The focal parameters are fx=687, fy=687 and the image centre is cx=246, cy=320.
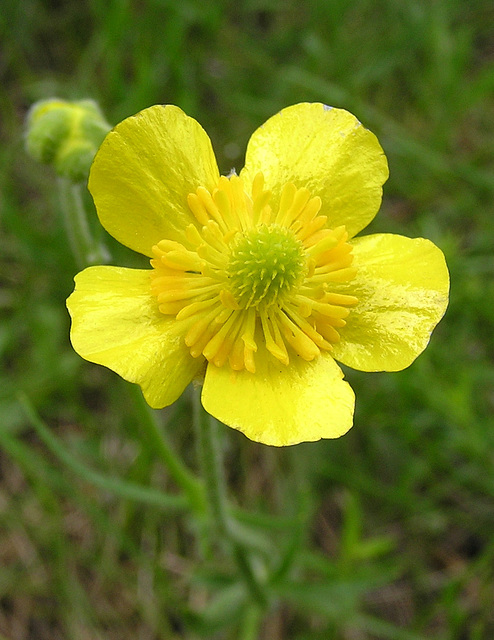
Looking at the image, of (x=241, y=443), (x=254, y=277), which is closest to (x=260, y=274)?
(x=254, y=277)

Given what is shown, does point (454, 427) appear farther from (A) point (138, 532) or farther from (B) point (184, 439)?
(A) point (138, 532)

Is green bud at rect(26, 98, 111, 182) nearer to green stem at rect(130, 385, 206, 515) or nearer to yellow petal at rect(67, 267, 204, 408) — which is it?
yellow petal at rect(67, 267, 204, 408)

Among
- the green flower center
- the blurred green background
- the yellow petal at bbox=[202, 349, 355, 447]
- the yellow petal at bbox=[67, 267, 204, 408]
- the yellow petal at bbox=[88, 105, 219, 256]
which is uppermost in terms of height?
the yellow petal at bbox=[88, 105, 219, 256]

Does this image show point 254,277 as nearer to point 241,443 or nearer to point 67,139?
point 67,139

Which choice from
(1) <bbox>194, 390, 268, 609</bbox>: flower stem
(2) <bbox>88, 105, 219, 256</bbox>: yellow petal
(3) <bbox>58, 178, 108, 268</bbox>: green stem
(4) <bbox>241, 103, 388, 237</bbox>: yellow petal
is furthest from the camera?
(3) <bbox>58, 178, 108, 268</bbox>: green stem

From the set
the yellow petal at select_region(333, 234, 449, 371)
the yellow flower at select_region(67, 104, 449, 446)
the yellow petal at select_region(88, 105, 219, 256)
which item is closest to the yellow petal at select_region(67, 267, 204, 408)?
the yellow flower at select_region(67, 104, 449, 446)
